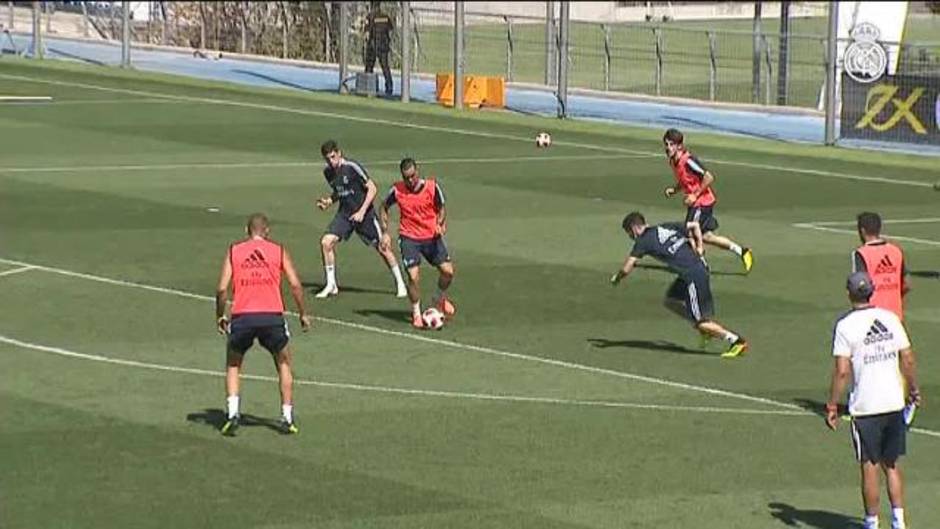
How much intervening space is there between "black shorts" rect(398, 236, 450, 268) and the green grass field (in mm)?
889

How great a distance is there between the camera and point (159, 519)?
60.1ft

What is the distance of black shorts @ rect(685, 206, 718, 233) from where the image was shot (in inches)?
1259

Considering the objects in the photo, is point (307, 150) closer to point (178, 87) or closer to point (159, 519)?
point (178, 87)

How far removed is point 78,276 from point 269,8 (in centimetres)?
3839

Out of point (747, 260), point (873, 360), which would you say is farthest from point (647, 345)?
point (873, 360)

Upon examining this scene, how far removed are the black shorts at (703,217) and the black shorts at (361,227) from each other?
4800mm

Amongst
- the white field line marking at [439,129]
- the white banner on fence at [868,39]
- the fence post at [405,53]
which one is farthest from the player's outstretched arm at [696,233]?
the fence post at [405,53]

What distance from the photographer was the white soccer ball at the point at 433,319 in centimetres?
2744

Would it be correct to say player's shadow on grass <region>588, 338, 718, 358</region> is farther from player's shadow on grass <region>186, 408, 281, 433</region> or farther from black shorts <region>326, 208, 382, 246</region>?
player's shadow on grass <region>186, 408, 281, 433</region>

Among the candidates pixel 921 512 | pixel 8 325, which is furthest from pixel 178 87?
pixel 921 512

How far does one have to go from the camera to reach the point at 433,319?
90.2 feet

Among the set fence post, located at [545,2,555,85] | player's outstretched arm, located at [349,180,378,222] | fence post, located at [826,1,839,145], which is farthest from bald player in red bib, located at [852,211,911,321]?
fence post, located at [545,2,555,85]

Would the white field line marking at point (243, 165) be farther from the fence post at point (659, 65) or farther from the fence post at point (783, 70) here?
the fence post at point (659, 65)

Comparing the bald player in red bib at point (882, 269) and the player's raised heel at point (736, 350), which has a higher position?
the bald player in red bib at point (882, 269)
